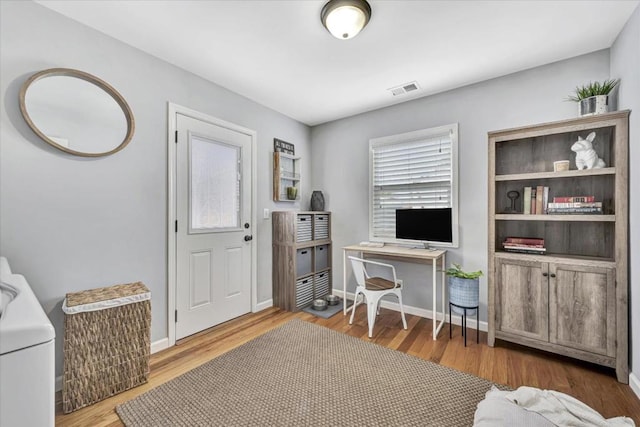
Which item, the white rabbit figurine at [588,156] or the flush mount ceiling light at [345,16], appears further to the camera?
the white rabbit figurine at [588,156]

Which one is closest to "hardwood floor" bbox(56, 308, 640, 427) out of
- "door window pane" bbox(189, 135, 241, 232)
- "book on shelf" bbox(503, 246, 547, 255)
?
"book on shelf" bbox(503, 246, 547, 255)

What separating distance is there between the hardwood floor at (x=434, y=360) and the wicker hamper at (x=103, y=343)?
0.08 meters

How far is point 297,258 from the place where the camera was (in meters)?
3.31

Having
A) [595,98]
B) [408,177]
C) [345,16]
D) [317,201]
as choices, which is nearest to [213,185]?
[317,201]

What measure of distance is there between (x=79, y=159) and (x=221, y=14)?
1.42 m

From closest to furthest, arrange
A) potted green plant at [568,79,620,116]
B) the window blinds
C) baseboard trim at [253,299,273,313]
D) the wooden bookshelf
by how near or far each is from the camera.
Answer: the wooden bookshelf
potted green plant at [568,79,620,116]
the window blinds
baseboard trim at [253,299,273,313]

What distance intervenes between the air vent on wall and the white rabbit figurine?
4.85 feet

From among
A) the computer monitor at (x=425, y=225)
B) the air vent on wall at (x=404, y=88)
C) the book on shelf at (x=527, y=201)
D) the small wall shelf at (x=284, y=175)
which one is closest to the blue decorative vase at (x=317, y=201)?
the small wall shelf at (x=284, y=175)

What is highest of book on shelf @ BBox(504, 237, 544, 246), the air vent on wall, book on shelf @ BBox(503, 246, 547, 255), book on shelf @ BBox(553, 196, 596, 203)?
the air vent on wall

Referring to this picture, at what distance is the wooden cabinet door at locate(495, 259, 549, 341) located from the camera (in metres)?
2.18

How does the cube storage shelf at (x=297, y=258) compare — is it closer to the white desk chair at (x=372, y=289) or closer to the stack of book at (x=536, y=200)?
the white desk chair at (x=372, y=289)

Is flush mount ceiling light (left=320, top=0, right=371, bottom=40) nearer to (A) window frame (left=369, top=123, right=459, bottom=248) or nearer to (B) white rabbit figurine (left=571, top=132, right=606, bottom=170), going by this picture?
(A) window frame (left=369, top=123, right=459, bottom=248)

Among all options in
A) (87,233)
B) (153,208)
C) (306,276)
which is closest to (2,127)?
(87,233)

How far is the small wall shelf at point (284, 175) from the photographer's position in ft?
11.3
